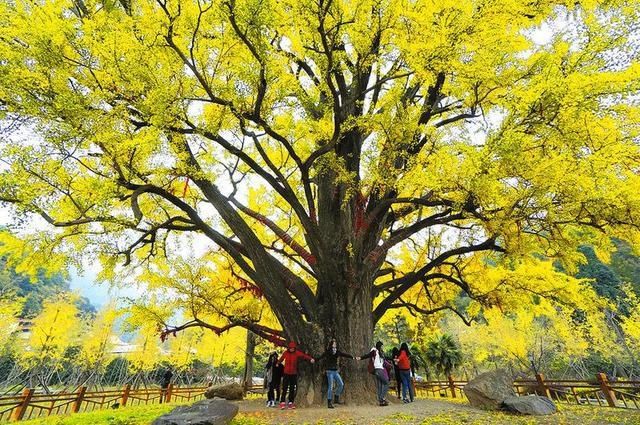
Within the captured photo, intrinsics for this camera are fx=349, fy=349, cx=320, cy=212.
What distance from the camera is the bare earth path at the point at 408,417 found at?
5.13 m

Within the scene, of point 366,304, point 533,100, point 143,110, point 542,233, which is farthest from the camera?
point 366,304

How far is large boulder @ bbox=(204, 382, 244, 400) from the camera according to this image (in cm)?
998

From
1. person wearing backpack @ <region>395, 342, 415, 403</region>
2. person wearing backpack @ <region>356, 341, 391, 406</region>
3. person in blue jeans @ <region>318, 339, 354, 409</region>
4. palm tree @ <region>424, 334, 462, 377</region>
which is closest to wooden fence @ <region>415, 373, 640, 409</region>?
person wearing backpack @ <region>395, 342, 415, 403</region>

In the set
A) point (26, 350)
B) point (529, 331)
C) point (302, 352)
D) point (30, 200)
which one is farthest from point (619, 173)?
point (26, 350)

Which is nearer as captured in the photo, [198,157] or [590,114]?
[590,114]

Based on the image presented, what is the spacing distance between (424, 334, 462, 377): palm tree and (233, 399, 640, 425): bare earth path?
14713 mm

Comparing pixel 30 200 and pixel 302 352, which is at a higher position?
pixel 30 200

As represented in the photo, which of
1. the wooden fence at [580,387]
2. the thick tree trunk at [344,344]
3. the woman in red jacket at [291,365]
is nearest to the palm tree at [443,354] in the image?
the wooden fence at [580,387]

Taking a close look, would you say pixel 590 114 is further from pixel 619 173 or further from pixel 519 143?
pixel 519 143

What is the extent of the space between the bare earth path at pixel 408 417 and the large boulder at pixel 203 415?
0.86 feet

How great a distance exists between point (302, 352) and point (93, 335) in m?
23.0

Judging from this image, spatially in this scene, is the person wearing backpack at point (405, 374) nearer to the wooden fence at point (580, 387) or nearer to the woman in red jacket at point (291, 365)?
the woman in red jacket at point (291, 365)

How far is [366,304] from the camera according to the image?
300 inches

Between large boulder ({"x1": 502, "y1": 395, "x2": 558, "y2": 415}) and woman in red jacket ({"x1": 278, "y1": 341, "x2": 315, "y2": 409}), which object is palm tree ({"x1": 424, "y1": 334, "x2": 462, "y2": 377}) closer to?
large boulder ({"x1": 502, "y1": 395, "x2": 558, "y2": 415})
